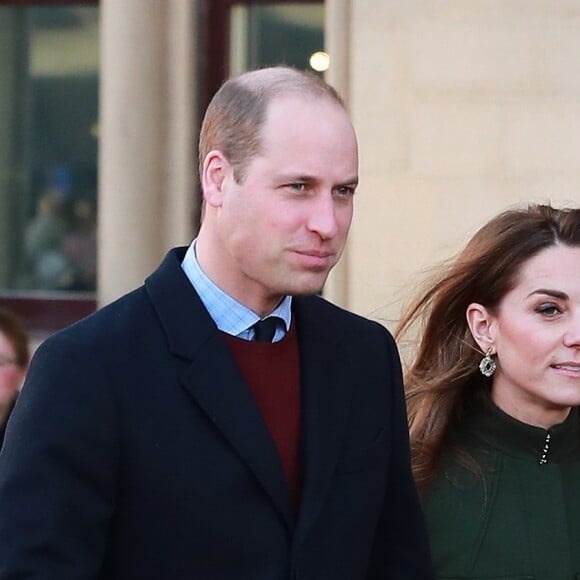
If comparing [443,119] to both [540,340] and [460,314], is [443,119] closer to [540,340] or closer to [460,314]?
[460,314]

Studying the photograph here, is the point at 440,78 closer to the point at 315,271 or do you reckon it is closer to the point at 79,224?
the point at 79,224

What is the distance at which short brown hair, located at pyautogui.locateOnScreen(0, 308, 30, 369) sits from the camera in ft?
17.9

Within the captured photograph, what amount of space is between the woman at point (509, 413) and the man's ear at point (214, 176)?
1.17 m

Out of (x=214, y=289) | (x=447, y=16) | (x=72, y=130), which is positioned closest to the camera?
(x=214, y=289)

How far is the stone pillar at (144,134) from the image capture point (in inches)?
257

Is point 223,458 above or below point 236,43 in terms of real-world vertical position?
below

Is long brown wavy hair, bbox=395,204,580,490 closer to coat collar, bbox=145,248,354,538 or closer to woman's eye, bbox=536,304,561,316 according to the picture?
woman's eye, bbox=536,304,561,316

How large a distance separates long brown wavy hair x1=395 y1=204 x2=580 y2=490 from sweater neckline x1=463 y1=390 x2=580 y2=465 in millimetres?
104

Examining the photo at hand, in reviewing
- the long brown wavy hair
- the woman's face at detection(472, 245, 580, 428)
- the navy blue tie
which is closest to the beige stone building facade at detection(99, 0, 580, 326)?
the long brown wavy hair

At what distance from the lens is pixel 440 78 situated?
18.6 feet

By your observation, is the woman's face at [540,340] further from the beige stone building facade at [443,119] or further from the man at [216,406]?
the beige stone building facade at [443,119]

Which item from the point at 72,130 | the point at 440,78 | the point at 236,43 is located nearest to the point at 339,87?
the point at 440,78

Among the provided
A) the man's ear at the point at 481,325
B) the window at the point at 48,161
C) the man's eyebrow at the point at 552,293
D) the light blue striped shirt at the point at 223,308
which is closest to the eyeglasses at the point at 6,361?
the window at the point at 48,161

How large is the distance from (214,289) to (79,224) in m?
4.60
